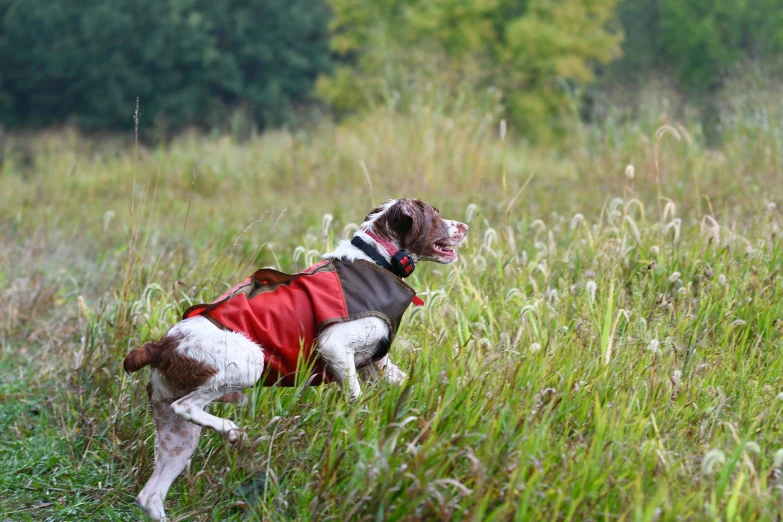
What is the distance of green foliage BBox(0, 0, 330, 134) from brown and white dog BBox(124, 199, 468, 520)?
21368 mm

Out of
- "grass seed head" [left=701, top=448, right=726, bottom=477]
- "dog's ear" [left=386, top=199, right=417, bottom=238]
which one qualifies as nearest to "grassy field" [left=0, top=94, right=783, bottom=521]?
"grass seed head" [left=701, top=448, right=726, bottom=477]

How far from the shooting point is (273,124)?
24.9 metres

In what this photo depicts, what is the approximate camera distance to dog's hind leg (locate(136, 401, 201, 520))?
3.16 metres

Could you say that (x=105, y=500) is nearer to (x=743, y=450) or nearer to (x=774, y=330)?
(x=743, y=450)

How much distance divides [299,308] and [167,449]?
2.41 feet

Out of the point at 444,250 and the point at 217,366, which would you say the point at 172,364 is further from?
the point at 444,250

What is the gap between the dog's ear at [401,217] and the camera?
343cm

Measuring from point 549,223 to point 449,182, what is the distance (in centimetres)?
281

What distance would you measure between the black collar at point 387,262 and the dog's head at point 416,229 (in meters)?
0.07

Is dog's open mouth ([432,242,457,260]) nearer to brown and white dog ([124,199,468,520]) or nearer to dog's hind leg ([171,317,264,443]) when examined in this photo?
brown and white dog ([124,199,468,520])

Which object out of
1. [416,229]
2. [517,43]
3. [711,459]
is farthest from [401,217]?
[517,43]

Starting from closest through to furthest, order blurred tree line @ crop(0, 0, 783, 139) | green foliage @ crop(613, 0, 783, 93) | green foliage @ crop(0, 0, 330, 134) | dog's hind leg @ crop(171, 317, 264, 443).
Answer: dog's hind leg @ crop(171, 317, 264, 443) → green foliage @ crop(613, 0, 783, 93) → blurred tree line @ crop(0, 0, 783, 139) → green foliage @ crop(0, 0, 330, 134)

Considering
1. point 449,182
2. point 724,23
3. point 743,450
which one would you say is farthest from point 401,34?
point 743,450

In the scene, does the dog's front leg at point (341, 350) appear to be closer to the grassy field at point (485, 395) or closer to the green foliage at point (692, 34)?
the grassy field at point (485, 395)
